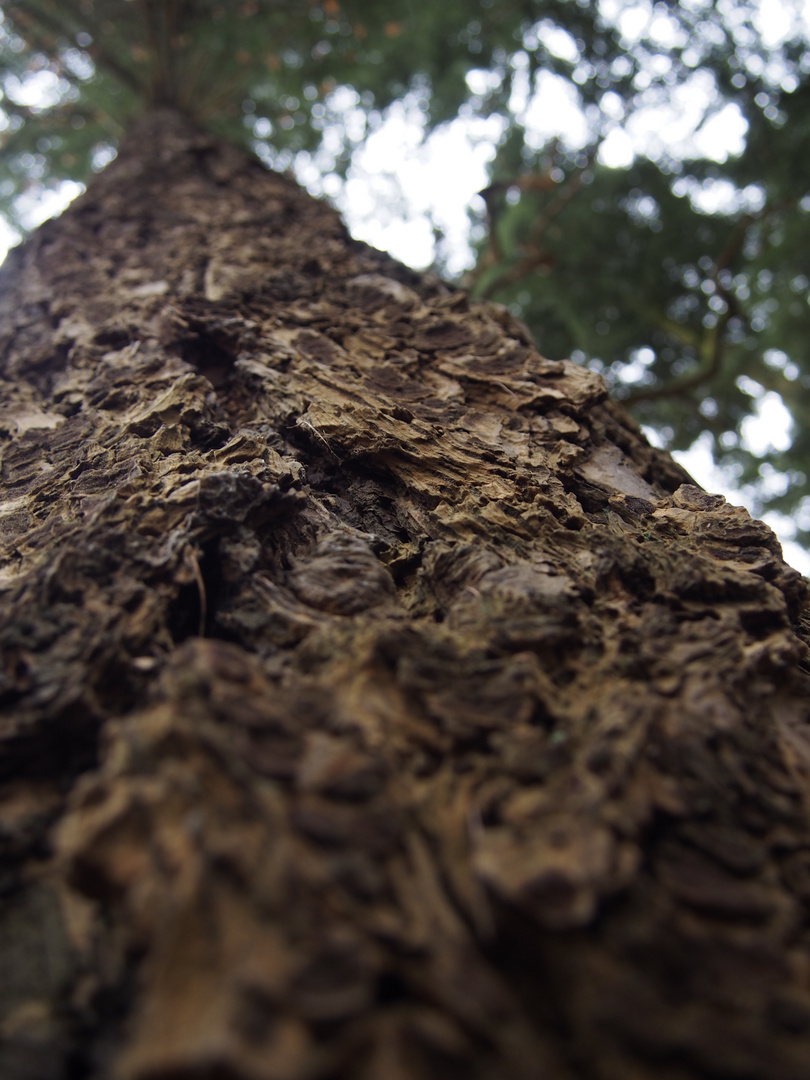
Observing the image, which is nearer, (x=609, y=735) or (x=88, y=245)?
(x=609, y=735)

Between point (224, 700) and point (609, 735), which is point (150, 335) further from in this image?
point (609, 735)

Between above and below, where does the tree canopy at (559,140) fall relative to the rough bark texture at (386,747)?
above

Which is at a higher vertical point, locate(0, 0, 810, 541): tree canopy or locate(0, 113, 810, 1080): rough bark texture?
locate(0, 0, 810, 541): tree canopy

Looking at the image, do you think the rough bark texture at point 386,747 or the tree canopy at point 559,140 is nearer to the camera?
the rough bark texture at point 386,747

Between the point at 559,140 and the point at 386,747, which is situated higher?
the point at 559,140

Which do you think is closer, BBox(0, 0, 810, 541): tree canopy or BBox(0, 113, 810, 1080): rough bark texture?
BBox(0, 113, 810, 1080): rough bark texture

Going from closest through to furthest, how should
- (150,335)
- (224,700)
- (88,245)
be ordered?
(224,700) < (150,335) < (88,245)

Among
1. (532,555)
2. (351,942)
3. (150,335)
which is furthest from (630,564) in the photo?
(150,335)

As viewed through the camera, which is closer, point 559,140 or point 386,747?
point 386,747
